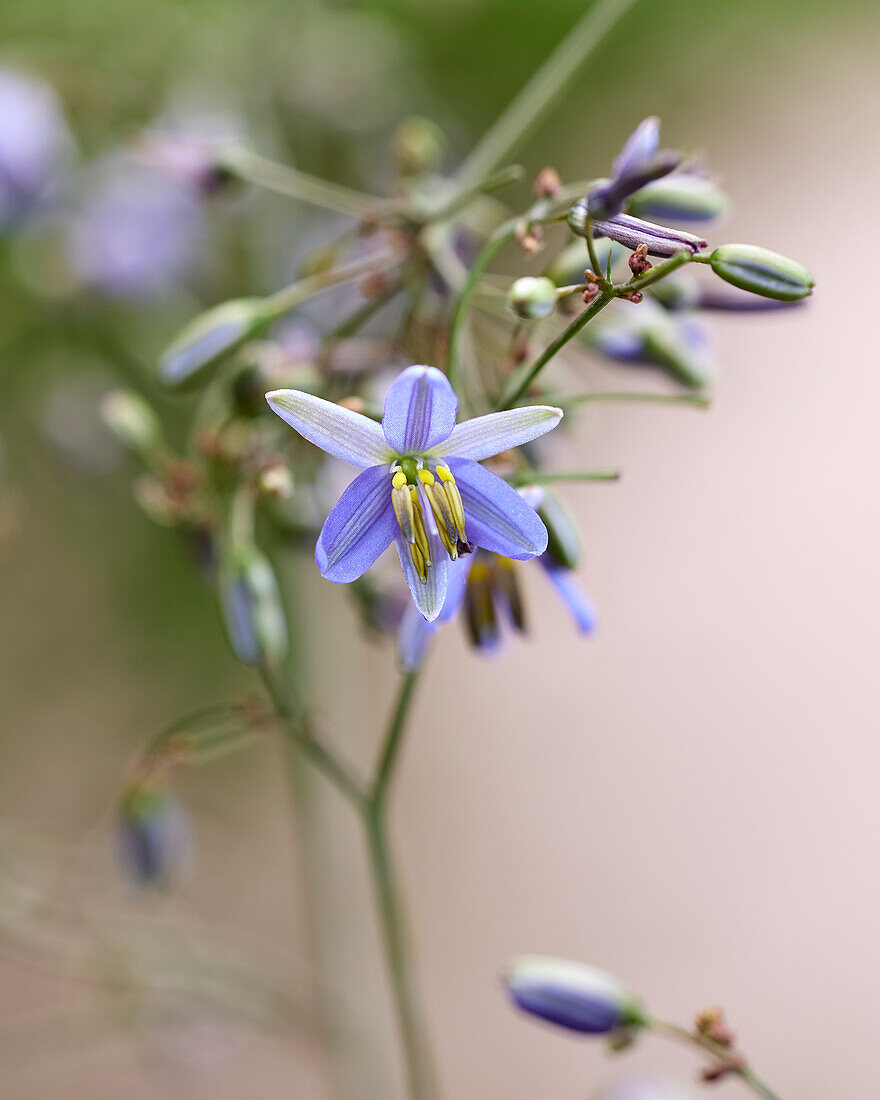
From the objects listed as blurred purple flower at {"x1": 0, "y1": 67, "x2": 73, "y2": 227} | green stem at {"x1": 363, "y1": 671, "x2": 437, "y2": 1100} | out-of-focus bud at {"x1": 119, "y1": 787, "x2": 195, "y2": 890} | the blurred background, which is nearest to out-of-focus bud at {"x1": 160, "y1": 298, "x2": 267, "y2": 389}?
green stem at {"x1": 363, "y1": 671, "x2": 437, "y2": 1100}

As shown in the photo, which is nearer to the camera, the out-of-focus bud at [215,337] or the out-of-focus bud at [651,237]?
the out-of-focus bud at [651,237]

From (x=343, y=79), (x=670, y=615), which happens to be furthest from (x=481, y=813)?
(x=343, y=79)

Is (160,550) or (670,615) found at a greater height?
(670,615)

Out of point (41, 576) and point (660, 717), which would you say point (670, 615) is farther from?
point (41, 576)

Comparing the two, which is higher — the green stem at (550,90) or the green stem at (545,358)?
the green stem at (550,90)

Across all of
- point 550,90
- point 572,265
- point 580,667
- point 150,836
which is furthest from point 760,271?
point 580,667

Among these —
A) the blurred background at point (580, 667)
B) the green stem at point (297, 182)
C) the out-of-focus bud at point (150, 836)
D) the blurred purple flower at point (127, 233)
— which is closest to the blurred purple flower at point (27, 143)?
the blurred purple flower at point (127, 233)

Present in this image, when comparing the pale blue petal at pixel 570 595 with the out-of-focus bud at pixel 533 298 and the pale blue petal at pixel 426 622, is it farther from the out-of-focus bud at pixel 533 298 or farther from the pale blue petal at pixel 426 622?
the out-of-focus bud at pixel 533 298
